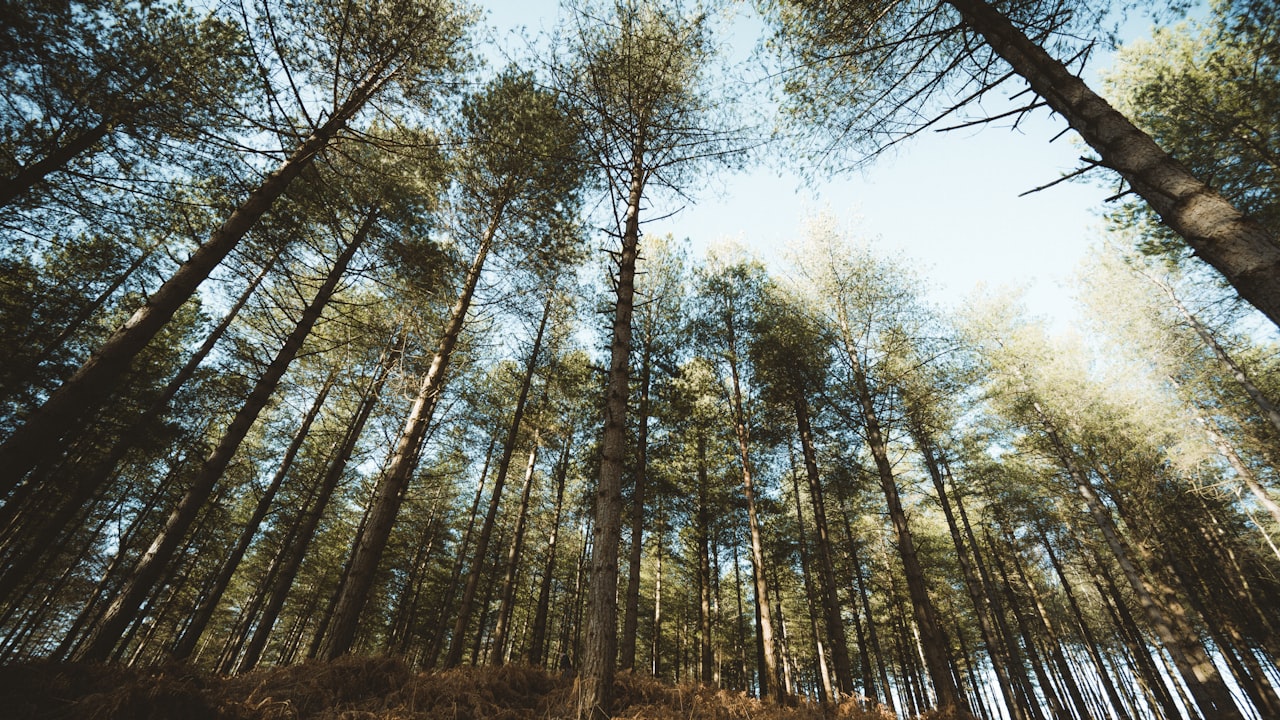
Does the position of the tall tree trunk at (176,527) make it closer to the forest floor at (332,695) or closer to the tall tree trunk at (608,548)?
the forest floor at (332,695)

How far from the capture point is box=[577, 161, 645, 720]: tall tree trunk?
3.95 metres

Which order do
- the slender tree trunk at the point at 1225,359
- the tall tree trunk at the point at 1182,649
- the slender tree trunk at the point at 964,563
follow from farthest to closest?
the slender tree trunk at the point at 964,563, the slender tree trunk at the point at 1225,359, the tall tree trunk at the point at 1182,649

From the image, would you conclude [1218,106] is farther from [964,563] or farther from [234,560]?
[234,560]

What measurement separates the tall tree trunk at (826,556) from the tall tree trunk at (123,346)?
12010 mm

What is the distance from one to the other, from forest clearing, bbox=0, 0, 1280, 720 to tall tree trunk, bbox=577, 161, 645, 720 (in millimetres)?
39

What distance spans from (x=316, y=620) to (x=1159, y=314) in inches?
1624

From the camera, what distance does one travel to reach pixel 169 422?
11.8m

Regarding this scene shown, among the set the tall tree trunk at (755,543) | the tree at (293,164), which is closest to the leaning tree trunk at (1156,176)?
the tree at (293,164)

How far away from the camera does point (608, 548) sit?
177 inches

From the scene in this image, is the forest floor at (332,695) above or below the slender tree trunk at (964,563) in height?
below

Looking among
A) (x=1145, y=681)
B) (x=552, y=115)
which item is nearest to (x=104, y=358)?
(x=552, y=115)

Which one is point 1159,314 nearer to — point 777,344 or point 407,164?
point 777,344

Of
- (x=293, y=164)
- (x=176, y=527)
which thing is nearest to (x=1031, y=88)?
(x=293, y=164)

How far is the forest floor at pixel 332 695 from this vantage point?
123 inches
